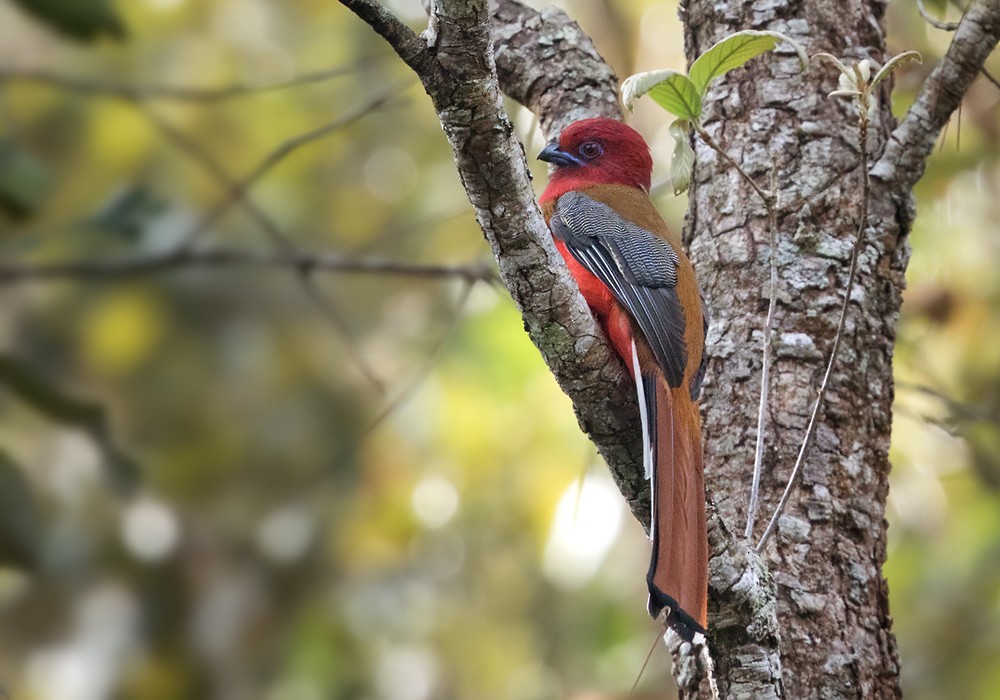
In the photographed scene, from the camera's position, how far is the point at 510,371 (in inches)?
188

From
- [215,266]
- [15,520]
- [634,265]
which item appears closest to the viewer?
[15,520]

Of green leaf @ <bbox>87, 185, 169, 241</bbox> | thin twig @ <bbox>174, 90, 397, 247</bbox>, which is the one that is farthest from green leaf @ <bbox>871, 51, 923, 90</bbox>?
green leaf @ <bbox>87, 185, 169, 241</bbox>

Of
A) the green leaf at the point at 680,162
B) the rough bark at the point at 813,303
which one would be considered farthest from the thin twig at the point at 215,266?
the green leaf at the point at 680,162

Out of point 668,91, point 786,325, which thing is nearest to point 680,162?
point 668,91

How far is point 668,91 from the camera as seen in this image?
6.07 feet

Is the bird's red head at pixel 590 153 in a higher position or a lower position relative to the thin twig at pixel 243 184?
higher

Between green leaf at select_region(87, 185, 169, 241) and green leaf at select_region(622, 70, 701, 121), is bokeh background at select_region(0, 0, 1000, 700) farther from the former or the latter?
green leaf at select_region(622, 70, 701, 121)

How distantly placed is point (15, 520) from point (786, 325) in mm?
1643

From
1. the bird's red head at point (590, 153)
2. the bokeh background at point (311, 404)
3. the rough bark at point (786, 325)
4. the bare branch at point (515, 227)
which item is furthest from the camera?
the bird's red head at point (590, 153)

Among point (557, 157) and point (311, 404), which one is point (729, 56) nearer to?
point (557, 157)

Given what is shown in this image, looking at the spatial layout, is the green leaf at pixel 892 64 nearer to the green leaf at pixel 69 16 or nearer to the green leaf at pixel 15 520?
the green leaf at pixel 69 16

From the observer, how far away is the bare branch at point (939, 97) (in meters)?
2.32

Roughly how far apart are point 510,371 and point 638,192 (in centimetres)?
167

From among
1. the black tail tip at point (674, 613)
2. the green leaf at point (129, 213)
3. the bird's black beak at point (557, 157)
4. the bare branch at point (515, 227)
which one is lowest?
the black tail tip at point (674, 613)
